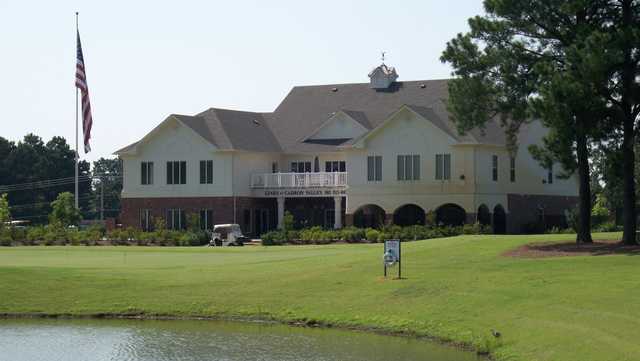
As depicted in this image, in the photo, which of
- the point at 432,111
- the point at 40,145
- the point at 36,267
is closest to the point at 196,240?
the point at 432,111

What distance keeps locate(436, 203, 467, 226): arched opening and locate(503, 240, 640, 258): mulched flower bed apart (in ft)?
80.4

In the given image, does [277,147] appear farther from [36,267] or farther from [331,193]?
[36,267]

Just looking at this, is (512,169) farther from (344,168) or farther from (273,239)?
(273,239)

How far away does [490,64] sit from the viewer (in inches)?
1813

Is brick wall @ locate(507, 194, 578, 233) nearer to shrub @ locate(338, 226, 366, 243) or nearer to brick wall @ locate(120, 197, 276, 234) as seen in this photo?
shrub @ locate(338, 226, 366, 243)

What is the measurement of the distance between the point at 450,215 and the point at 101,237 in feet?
67.9

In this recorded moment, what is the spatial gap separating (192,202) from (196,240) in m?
8.44

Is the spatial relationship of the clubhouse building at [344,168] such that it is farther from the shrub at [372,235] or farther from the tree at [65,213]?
the shrub at [372,235]

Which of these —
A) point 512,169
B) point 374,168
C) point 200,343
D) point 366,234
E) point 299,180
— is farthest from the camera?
point 299,180

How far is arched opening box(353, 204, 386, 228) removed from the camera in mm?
70438

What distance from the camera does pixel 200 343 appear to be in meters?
29.3

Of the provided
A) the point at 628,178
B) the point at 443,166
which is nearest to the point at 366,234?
the point at 443,166

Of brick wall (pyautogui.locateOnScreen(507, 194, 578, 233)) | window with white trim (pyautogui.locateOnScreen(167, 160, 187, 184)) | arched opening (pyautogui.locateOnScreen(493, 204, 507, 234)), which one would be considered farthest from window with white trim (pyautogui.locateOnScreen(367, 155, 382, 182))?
window with white trim (pyautogui.locateOnScreen(167, 160, 187, 184))

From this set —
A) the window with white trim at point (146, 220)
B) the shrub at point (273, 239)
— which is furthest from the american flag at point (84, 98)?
the shrub at point (273, 239)
